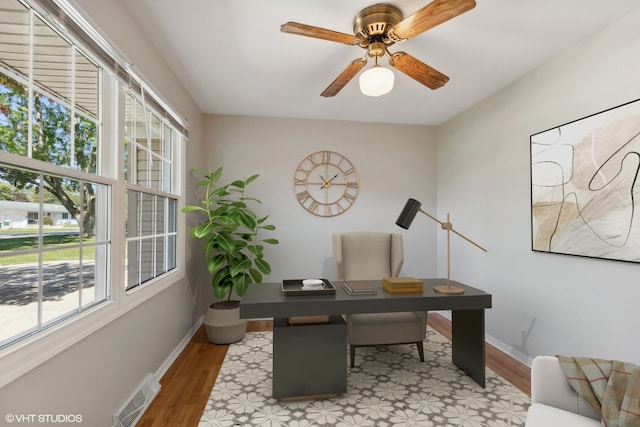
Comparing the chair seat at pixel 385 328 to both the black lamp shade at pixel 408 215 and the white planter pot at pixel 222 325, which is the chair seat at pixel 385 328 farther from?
the white planter pot at pixel 222 325

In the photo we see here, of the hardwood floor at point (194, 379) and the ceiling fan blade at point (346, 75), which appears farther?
the ceiling fan blade at point (346, 75)

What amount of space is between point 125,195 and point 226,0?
4.17 ft

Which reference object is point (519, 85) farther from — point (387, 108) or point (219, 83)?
point (219, 83)

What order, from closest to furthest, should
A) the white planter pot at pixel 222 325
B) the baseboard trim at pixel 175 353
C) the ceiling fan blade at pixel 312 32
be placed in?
the ceiling fan blade at pixel 312 32 → the baseboard trim at pixel 175 353 → the white planter pot at pixel 222 325

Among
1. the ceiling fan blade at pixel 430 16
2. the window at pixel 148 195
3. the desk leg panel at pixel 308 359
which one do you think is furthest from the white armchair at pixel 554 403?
the window at pixel 148 195

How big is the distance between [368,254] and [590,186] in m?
1.78

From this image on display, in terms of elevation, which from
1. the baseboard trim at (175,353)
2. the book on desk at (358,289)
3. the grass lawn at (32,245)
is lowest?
the baseboard trim at (175,353)

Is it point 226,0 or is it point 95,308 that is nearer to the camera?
point 95,308

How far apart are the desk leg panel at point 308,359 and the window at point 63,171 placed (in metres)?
1.01

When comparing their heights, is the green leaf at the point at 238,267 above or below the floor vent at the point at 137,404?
above

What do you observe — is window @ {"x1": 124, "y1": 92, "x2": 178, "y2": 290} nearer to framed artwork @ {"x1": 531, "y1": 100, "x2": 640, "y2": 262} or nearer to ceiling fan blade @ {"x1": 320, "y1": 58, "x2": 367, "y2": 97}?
ceiling fan blade @ {"x1": 320, "y1": 58, "x2": 367, "y2": 97}

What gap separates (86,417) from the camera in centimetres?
155

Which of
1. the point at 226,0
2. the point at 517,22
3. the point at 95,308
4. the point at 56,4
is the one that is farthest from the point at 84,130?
the point at 517,22

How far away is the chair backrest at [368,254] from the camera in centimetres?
314
